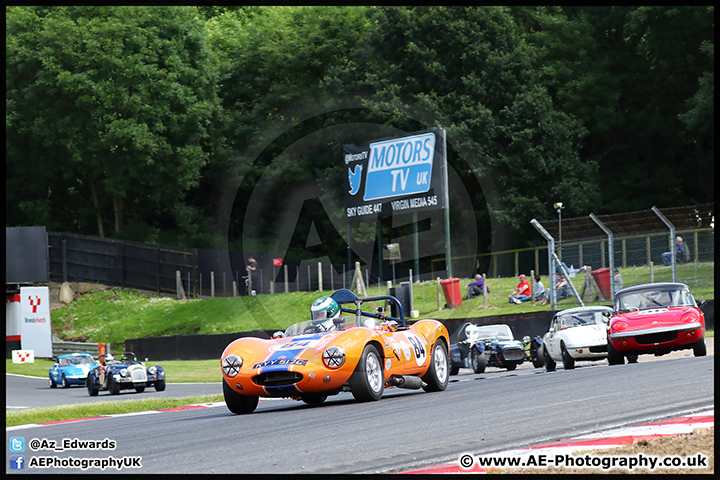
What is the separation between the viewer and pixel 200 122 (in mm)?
52188

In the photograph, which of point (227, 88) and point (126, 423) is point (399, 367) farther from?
point (227, 88)

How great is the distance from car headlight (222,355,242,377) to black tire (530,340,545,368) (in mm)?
10399

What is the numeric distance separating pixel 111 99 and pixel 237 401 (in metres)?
39.4

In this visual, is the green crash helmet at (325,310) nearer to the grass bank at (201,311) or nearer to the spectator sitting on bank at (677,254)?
the spectator sitting on bank at (677,254)

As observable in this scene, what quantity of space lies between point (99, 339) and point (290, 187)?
55.7 ft

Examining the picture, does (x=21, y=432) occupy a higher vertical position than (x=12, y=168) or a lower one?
lower

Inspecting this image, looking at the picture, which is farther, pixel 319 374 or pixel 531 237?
pixel 531 237

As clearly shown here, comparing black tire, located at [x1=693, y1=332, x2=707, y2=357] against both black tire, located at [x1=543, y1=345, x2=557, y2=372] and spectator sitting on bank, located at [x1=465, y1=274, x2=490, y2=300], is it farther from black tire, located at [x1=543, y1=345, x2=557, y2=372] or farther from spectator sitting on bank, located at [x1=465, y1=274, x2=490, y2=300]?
spectator sitting on bank, located at [x1=465, y1=274, x2=490, y2=300]

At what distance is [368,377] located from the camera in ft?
36.9

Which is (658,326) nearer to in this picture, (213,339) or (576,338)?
(576,338)

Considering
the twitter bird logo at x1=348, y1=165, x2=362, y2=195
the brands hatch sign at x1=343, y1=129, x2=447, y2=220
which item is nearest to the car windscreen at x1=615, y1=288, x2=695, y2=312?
the brands hatch sign at x1=343, y1=129, x2=447, y2=220

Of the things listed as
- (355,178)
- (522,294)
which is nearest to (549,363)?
(522,294)

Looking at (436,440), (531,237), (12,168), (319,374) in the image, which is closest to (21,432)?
(319,374)

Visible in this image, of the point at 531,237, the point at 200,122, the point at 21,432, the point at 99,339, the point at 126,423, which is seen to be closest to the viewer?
the point at 21,432
